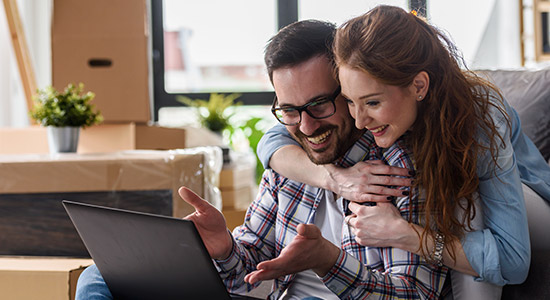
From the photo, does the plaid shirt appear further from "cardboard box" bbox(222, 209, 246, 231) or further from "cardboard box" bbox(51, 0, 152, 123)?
"cardboard box" bbox(51, 0, 152, 123)

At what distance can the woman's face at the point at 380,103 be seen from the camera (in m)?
0.98

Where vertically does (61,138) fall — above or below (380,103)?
below

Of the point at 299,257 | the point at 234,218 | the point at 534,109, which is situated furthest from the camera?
the point at 234,218

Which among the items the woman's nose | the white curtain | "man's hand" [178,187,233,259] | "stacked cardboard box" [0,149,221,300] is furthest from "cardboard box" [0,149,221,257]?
the white curtain

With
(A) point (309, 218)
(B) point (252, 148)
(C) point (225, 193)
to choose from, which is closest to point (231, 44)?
(B) point (252, 148)

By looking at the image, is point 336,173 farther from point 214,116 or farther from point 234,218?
point 214,116

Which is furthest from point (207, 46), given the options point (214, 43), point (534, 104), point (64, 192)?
point (534, 104)

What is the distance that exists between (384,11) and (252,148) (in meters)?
2.13

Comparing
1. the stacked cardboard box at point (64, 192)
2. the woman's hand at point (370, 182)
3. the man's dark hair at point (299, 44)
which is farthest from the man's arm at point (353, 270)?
the stacked cardboard box at point (64, 192)

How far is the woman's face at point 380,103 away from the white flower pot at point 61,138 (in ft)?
3.61

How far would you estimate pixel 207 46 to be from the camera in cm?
355

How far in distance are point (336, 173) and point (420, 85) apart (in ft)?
0.83

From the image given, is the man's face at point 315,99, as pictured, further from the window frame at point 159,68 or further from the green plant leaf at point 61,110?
the window frame at point 159,68

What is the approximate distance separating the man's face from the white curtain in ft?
5.79
